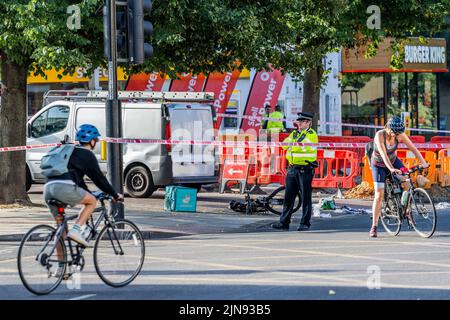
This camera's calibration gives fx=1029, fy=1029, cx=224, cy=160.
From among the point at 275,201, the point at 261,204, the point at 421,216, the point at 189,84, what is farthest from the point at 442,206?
the point at 189,84

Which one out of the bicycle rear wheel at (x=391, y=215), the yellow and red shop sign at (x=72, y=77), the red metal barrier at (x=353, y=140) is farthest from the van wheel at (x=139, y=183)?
the yellow and red shop sign at (x=72, y=77)

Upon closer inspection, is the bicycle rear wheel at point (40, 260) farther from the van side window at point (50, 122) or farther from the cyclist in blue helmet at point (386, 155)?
the van side window at point (50, 122)

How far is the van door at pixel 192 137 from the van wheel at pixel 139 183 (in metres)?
0.56

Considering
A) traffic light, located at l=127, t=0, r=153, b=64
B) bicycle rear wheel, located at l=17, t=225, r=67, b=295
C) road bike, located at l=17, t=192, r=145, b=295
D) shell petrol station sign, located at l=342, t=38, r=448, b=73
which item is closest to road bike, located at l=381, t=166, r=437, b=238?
traffic light, located at l=127, t=0, r=153, b=64

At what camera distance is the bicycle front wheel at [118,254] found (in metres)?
10.0

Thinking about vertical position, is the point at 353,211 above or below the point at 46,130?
below

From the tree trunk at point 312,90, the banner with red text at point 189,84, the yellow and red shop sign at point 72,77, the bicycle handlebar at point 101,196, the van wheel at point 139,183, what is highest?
the yellow and red shop sign at point 72,77

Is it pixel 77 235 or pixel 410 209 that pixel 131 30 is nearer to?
pixel 410 209

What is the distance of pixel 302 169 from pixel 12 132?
5.97m

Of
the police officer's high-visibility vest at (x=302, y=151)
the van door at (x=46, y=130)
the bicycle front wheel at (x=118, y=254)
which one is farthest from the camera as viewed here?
the van door at (x=46, y=130)

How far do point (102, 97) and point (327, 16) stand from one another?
562 centimetres

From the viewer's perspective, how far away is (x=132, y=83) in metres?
34.3

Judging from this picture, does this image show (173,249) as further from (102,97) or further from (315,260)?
(102,97)

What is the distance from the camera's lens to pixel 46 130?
878 inches
